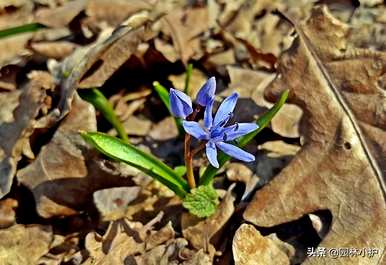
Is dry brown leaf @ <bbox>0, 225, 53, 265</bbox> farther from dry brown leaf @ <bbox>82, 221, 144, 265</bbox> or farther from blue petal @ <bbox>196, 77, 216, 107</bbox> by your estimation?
blue petal @ <bbox>196, 77, 216, 107</bbox>

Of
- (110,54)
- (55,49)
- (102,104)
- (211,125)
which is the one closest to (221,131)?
(211,125)

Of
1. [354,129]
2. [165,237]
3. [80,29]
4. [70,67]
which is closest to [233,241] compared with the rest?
[165,237]

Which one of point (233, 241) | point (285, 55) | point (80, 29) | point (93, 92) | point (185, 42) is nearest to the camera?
point (233, 241)

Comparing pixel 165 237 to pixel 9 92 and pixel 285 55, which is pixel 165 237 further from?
pixel 9 92

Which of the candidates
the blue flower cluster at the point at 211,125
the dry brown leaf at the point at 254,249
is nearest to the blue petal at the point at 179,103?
the blue flower cluster at the point at 211,125

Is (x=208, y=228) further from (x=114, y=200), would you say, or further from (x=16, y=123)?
(x=16, y=123)

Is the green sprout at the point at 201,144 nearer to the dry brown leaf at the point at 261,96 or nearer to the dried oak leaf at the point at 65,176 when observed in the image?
the dried oak leaf at the point at 65,176

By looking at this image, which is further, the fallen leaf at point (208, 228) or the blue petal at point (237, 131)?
the fallen leaf at point (208, 228)
